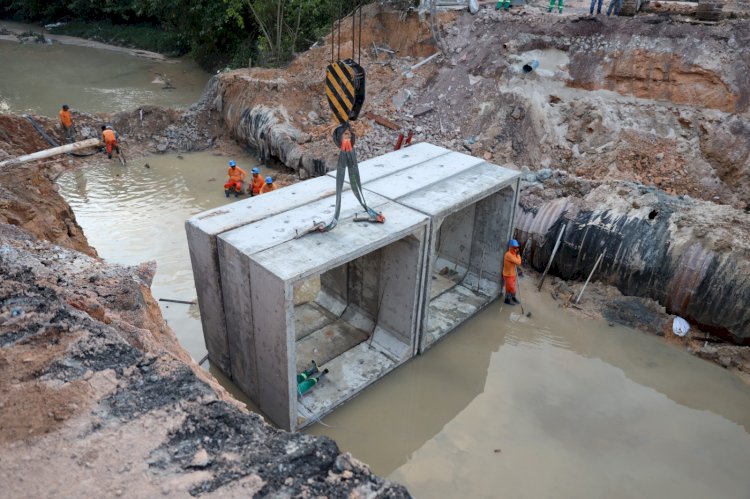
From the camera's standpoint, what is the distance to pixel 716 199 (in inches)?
467

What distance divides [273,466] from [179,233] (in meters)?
9.47

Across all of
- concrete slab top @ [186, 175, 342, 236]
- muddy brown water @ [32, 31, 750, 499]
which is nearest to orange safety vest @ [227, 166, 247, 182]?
muddy brown water @ [32, 31, 750, 499]

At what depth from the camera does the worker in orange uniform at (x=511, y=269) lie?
9.59 m

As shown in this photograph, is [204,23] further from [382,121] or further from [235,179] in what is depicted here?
[235,179]

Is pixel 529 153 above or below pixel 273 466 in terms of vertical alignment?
below

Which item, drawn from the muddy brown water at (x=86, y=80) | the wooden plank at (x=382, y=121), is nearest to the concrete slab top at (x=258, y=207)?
the wooden plank at (x=382, y=121)

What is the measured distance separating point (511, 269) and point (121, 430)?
7593 mm

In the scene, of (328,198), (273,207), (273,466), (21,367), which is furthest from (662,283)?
(21,367)

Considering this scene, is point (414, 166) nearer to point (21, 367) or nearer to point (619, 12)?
point (21, 367)

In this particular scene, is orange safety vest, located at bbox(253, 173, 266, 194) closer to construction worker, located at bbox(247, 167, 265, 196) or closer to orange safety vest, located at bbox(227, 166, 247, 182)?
construction worker, located at bbox(247, 167, 265, 196)

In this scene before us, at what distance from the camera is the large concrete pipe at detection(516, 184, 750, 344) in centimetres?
869

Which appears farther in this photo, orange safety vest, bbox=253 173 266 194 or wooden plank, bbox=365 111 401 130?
wooden plank, bbox=365 111 401 130

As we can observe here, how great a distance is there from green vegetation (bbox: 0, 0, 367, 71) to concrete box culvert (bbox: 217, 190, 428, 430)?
28.4 feet

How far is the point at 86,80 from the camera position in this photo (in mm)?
24234
